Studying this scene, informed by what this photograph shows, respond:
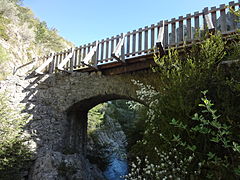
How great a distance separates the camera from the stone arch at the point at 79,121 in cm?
766

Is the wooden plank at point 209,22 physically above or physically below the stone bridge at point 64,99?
above

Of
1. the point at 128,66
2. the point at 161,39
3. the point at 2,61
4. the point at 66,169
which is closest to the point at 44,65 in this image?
the point at 2,61

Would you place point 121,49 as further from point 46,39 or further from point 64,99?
point 46,39

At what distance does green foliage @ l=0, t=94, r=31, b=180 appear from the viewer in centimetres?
584

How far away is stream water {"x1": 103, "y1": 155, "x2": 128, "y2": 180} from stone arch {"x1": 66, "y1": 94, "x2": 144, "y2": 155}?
2.38 meters

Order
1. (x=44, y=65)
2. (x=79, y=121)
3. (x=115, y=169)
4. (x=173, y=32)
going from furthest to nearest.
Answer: (x=115, y=169), (x=79, y=121), (x=44, y=65), (x=173, y=32)

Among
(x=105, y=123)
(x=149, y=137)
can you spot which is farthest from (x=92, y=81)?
(x=105, y=123)

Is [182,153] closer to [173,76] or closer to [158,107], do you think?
[158,107]

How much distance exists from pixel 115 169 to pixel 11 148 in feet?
20.0

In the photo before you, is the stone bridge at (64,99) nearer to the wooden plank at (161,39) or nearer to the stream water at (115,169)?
the wooden plank at (161,39)

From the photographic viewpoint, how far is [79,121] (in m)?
8.52

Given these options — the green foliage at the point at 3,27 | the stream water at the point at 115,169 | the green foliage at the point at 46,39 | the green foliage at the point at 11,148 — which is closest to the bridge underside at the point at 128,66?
the green foliage at the point at 11,148

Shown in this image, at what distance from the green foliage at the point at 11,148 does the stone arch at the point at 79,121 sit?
5.74 ft

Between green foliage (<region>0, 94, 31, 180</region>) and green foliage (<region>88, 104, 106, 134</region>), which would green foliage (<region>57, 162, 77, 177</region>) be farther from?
green foliage (<region>88, 104, 106, 134</region>)
